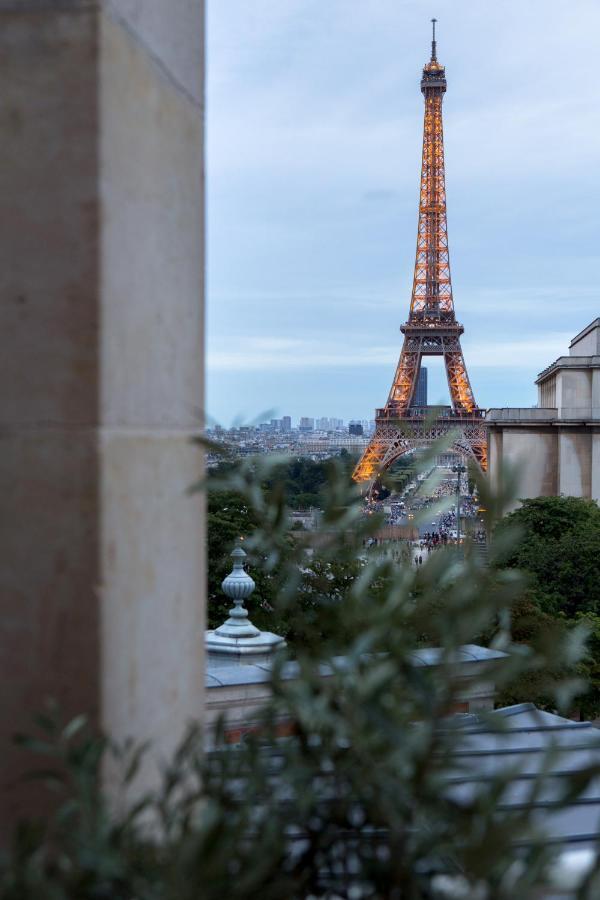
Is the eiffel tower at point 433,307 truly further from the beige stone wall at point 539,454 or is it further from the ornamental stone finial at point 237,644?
the ornamental stone finial at point 237,644

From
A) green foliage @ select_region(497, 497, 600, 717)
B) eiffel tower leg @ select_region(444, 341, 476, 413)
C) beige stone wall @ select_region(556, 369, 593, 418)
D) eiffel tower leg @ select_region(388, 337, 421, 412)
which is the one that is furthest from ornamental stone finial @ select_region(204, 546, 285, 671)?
eiffel tower leg @ select_region(444, 341, 476, 413)

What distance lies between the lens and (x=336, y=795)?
206cm

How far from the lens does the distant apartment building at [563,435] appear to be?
164 feet

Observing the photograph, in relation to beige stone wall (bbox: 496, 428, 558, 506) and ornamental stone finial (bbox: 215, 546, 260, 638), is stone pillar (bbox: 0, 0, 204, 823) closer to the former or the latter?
ornamental stone finial (bbox: 215, 546, 260, 638)

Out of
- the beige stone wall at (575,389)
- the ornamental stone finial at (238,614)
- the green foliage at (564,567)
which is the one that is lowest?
the green foliage at (564,567)

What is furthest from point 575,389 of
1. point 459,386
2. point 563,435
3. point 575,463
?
point 459,386

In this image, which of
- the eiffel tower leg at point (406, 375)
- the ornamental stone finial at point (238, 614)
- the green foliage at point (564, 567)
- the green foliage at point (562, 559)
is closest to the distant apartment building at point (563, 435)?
the eiffel tower leg at point (406, 375)

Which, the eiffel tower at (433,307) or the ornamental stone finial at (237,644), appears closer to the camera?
the ornamental stone finial at (237,644)

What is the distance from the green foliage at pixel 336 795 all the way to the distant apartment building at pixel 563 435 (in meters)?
48.2

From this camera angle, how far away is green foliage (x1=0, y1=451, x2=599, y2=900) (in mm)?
1720

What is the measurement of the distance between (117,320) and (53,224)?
25 cm

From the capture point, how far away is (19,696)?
7.55 feet

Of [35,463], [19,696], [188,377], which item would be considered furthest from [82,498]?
[188,377]

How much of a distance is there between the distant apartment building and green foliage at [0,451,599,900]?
48201mm
